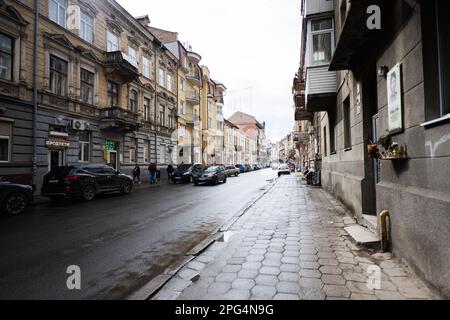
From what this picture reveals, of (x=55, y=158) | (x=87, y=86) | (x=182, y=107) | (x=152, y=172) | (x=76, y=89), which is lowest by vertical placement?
(x=152, y=172)

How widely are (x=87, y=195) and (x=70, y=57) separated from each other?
972 centimetres

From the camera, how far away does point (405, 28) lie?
405 cm

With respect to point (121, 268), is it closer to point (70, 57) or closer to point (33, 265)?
point (33, 265)

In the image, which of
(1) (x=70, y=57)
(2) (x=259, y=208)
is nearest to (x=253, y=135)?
(1) (x=70, y=57)

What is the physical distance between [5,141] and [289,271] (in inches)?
579

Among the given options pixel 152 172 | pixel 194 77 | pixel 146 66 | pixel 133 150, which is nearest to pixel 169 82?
pixel 146 66

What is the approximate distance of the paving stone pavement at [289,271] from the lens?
10.6 ft

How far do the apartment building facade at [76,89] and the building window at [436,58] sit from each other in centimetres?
1566

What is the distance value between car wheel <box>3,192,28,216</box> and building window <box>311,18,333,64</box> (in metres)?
11.7

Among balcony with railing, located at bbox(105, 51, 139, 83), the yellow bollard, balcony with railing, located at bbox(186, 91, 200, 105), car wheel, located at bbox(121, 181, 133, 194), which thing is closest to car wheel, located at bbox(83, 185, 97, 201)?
car wheel, located at bbox(121, 181, 133, 194)

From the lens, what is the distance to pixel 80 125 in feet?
55.6

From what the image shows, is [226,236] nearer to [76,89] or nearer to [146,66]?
[76,89]

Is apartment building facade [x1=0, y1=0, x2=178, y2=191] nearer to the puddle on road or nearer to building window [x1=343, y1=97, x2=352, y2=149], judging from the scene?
the puddle on road

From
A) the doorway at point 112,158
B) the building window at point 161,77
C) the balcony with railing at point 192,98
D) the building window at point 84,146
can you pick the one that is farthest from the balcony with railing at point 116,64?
the balcony with railing at point 192,98
